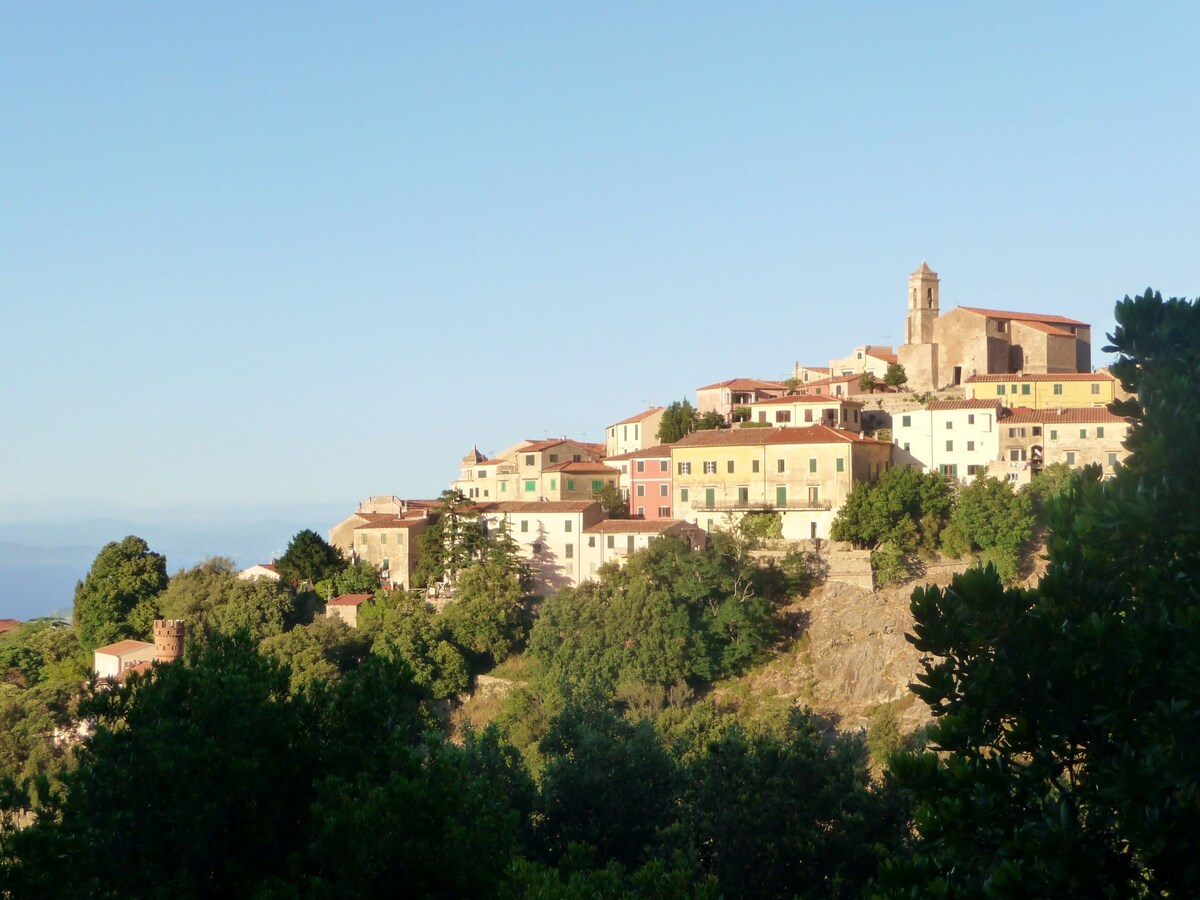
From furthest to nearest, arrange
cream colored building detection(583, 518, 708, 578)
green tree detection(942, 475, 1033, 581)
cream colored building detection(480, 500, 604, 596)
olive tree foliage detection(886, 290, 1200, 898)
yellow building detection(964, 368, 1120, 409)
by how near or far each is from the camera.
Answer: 1. yellow building detection(964, 368, 1120, 409)
2. cream colored building detection(480, 500, 604, 596)
3. cream colored building detection(583, 518, 708, 578)
4. green tree detection(942, 475, 1033, 581)
5. olive tree foliage detection(886, 290, 1200, 898)

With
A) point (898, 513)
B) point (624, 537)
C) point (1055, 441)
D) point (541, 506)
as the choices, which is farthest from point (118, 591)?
point (1055, 441)

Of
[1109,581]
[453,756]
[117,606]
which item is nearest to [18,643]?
[117,606]

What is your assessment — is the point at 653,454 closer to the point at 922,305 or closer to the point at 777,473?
the point at 777,473

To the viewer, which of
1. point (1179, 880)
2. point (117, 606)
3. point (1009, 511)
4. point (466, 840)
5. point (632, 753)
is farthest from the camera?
point (117, 606)

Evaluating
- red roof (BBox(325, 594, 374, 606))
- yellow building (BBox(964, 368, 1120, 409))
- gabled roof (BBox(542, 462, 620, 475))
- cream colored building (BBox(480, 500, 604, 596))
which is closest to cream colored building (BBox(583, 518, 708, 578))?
cream colored building (BBox(480, 500, 604, 596))

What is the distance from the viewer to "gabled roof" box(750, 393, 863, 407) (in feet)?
198

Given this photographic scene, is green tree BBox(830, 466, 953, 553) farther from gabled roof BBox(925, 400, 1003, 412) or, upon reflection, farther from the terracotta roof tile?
the terracotta roof tile

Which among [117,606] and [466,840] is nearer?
[466,840]

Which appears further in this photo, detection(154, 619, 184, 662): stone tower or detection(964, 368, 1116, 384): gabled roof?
detection(964, 368, 1116, 384): gabled roof

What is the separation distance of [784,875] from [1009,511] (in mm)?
31289

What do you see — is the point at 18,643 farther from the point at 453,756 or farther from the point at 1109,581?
the point at 1109,581

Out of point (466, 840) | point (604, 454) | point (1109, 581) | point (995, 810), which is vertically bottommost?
point (466, 840)

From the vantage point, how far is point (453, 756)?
805 inches

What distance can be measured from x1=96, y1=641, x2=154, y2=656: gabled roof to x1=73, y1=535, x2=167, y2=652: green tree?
186 cm
